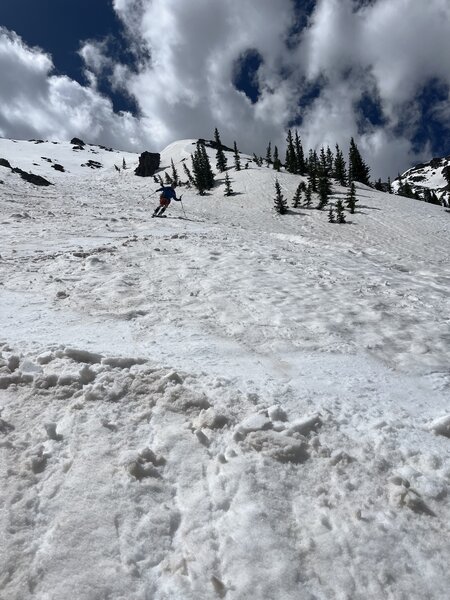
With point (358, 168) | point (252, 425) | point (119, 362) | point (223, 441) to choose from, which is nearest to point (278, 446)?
point (252, 425)

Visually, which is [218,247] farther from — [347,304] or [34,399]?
[34,399]

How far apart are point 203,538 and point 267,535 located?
22.7 inches

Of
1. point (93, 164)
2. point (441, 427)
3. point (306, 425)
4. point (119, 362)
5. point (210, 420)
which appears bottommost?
point (441, 427)

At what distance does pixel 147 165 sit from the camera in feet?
301

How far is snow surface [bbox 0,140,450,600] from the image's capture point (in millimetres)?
2947

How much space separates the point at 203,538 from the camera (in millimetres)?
3191

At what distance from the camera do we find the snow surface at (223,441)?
9.67ft

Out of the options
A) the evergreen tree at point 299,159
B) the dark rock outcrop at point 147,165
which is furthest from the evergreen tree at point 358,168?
the dark rock outcrop at point 147,165

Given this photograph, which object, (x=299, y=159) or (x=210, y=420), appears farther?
(x=299, y=159)

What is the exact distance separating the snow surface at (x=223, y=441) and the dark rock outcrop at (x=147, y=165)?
88.1 metres

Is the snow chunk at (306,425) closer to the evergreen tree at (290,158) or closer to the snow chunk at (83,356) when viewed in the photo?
the snow chunk at (83,356)

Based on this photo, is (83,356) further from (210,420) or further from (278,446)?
(278,446)

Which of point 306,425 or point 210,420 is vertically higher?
point 210,420

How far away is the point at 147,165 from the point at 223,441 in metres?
97.2
